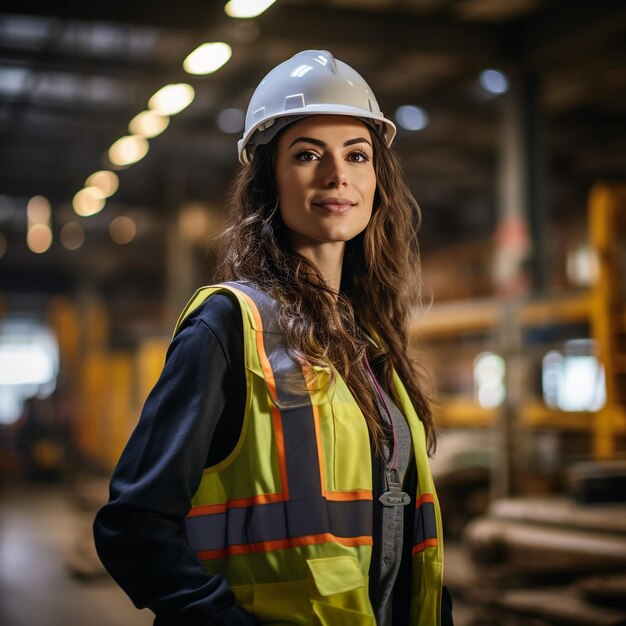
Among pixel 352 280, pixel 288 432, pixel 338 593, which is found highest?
pixel 352 280

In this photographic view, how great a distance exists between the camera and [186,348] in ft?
5.03

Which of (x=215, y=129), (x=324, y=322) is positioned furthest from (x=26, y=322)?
(x=324, y=322)

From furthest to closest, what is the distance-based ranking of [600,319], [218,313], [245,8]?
1. [245,8]
2. [600,319]
3. [218,313]

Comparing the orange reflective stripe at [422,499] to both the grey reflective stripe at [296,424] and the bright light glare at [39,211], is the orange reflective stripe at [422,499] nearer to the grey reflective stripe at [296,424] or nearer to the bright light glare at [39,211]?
Result: the grey reflective stripe at [296,424]

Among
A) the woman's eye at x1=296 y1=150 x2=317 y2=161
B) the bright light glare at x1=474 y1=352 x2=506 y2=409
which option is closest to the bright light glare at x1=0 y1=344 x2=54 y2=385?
the bright light glare at x1=474 y1=352 x2=506 y2=409

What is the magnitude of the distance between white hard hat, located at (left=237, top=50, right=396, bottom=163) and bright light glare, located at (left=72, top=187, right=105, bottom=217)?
421 inches

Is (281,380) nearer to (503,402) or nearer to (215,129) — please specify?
(503,402)

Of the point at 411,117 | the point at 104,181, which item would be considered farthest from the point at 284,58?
the point at 411,117

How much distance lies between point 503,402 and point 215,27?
396cm

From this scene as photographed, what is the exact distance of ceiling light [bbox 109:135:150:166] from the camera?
10031 mm

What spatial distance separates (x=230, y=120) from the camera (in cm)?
1309

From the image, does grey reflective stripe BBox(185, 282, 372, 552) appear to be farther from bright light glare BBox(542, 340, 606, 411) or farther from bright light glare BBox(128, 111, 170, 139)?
bright light glare BBox(128, 111, 170, 139)

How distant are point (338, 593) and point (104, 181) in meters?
11.0

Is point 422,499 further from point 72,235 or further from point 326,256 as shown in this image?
point 72,235
